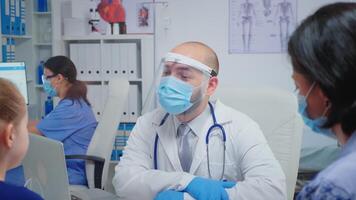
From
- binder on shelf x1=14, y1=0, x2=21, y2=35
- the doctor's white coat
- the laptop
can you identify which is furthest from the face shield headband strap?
binder on shelf x1=14, y1=0, x2=21, y2=35

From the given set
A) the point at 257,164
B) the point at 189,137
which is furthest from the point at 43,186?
the point at 257,164

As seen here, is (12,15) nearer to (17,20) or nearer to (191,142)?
(17,20)

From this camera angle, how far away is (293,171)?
1.94 meters

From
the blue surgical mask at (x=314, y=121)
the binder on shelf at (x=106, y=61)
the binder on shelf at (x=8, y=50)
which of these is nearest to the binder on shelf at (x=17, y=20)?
the binder on shelf at (x=8, y=50)

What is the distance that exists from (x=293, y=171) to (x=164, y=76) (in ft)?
2.33

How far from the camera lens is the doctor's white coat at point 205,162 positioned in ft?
5.24

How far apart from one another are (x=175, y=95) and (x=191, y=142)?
0.68ft

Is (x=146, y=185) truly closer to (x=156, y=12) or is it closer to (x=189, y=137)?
(x=189, y=137)

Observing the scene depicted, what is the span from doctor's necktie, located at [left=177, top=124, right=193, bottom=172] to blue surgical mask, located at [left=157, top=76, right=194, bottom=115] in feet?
0.25

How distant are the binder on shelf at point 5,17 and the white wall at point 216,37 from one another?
1310 millimetres

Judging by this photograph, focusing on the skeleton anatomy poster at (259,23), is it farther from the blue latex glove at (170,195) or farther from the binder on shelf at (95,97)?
the blue latex glove at (170,195)

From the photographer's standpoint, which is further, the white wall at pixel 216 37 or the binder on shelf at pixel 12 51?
the white wall at pixel 216 37

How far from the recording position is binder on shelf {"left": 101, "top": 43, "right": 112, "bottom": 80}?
3896 mm

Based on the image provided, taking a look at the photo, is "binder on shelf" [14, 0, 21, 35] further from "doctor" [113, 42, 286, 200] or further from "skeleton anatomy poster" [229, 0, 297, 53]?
"doctor" [113, 42, 286, 200]
